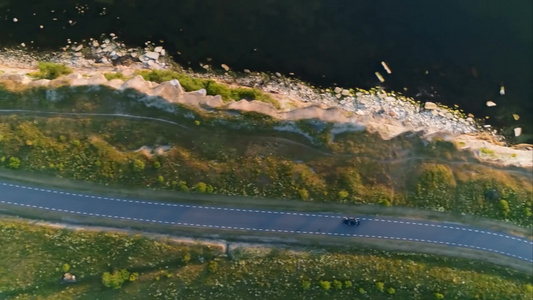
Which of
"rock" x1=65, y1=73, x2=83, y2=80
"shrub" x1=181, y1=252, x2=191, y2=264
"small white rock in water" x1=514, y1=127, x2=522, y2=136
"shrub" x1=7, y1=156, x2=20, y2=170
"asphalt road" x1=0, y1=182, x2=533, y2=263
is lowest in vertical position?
"shrub" x1=181, y1=252, x2=191, y2=264

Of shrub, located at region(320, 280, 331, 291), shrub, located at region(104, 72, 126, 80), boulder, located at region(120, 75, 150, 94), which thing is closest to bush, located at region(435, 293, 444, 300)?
shrub, located at region(320, 280, 331, 291)

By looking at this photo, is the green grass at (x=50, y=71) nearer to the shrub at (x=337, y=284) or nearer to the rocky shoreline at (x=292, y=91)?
the rocky shoreline at (x=292, y=91)

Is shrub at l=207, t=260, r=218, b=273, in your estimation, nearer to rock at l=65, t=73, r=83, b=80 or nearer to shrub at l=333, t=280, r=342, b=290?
shrub at l=333, t=280, r=342, b=290

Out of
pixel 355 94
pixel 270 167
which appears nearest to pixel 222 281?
pixel 270 167

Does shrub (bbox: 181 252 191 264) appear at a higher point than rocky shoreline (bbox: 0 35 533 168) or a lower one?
lower

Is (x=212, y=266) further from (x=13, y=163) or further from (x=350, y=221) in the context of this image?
(x=13, y=163)

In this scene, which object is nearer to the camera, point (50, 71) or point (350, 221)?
point (350, 221)

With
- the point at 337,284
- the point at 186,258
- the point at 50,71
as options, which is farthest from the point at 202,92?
the point at 337,284
